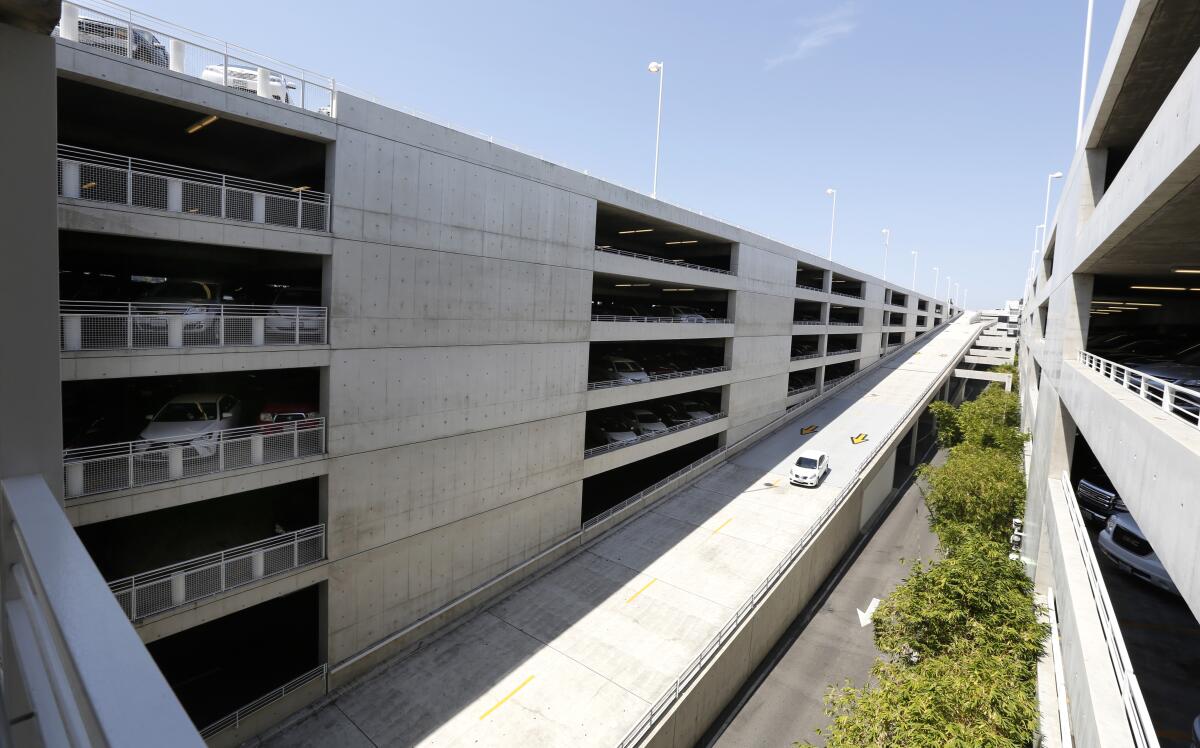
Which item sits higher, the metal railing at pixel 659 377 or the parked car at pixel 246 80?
the parked car at pixel 246 80

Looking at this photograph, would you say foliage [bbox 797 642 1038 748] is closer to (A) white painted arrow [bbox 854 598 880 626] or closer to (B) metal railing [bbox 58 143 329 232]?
(A) white painted arrow [bbox 854 598 880 626]

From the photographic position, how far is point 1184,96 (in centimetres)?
640

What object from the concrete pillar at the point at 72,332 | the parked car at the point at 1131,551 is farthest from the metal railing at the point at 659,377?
the parked car at the point at 1131,551

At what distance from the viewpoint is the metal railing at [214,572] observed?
1048cm

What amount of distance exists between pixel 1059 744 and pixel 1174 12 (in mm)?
12141

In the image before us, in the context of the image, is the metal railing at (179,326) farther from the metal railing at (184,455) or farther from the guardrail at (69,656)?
the guardrail at (69,656)

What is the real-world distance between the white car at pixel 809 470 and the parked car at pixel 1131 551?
396 inches

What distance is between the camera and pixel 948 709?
9273 mm

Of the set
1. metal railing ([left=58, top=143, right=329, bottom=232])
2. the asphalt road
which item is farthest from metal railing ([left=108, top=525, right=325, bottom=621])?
the asphalt road

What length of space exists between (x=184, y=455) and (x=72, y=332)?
2764 millimetres

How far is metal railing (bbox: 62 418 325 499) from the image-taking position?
989cm

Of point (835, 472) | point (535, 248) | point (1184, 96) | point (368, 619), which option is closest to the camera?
point (1184, 96)

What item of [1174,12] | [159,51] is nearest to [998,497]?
[1174,12]

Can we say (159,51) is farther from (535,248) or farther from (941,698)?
(941,698)
